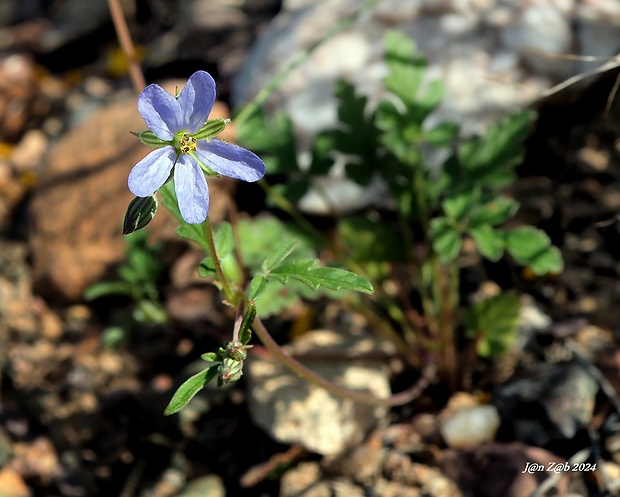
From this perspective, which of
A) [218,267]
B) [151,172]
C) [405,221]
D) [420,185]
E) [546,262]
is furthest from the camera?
[405,221]

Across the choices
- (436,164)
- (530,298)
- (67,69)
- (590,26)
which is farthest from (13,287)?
(590,26)

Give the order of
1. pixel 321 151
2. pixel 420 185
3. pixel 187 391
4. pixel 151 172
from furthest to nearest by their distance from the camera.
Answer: pixel 321 151
pixel 420 185
pixel 187 391
pixel 151 172

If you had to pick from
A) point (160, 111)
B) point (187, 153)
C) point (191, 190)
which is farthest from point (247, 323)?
point (160, 111)

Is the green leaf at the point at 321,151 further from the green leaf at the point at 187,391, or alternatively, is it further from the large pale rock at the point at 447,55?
the green leaf at the point at 187,391

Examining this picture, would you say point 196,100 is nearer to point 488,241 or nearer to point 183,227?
point 183,227

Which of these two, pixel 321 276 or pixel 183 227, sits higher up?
pixel 183 227

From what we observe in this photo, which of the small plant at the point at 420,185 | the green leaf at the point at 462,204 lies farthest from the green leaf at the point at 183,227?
the green leaf at the point at 462,204
